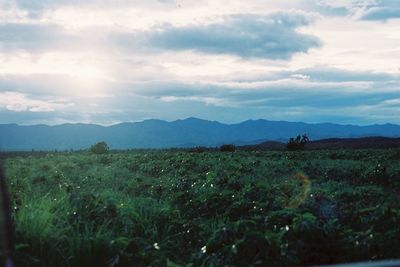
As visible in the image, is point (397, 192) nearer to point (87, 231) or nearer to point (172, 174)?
point (172, 174)

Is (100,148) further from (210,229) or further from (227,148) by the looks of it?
(210,229)

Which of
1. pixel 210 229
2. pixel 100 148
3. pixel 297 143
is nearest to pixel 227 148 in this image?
pixel 297 143

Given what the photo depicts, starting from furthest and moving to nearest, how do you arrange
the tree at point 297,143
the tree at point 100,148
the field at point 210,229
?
1. the tree at point 297,143
2. the tree at point 100,148
3. the field at point 210,229

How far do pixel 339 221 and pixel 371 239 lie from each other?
151 cm

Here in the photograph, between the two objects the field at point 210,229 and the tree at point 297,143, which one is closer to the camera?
the field at point 210,229

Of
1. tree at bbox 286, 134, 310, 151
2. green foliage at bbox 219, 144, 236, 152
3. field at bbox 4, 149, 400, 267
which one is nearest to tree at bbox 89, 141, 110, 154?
green foliage at bbox 219, 144, 236, 152

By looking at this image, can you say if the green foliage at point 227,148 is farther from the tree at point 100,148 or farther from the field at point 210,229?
the field at point 210,229

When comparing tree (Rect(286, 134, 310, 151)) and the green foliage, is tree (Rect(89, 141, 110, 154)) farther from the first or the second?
tree (Rect(286, 134, 310, 151))

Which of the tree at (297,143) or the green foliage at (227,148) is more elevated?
the tree at (297,143)

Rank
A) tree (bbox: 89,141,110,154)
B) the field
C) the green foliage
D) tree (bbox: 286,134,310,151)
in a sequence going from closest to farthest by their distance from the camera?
the field, tree (bbox: 89,141,110,154), the green foliage, tree (bbox: 286,134,310,151)

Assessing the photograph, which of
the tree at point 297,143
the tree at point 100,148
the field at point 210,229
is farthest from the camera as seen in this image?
the tree at point 297,143

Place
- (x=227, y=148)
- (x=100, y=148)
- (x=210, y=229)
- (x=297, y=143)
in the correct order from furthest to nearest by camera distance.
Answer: (x=297, y=143) < (x=227, y=148) < (x=100, y=148) < (x=210, y=229)

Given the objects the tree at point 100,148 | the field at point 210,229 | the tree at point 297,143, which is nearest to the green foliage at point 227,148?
the tree at point 297,143

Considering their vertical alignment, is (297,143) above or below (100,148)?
above
